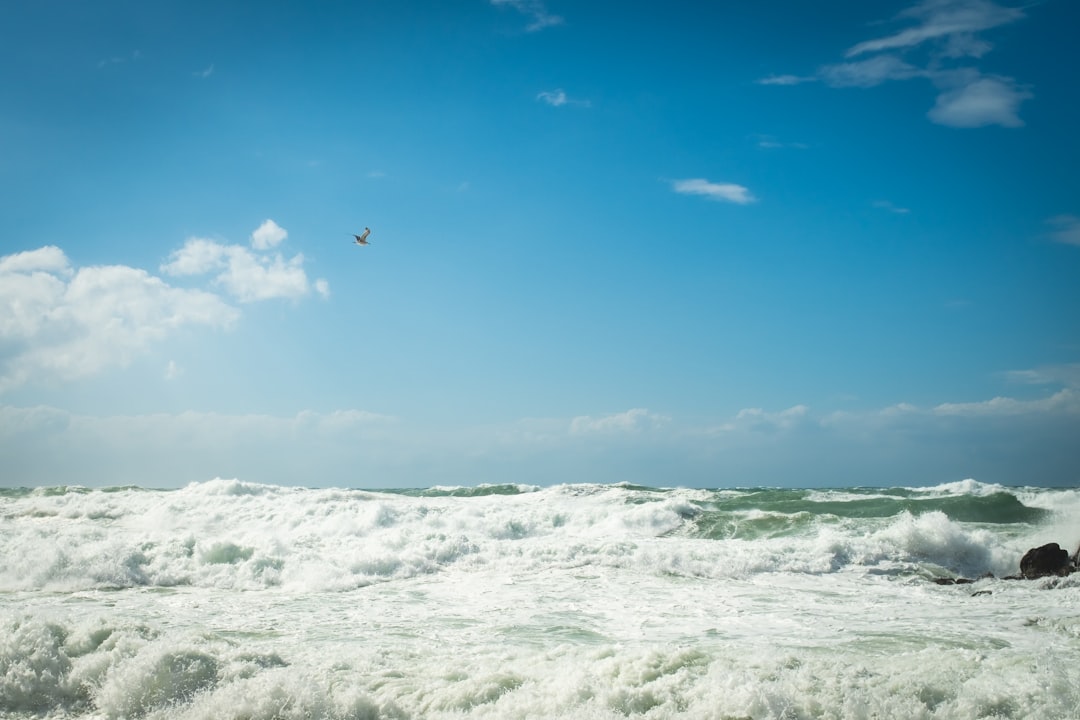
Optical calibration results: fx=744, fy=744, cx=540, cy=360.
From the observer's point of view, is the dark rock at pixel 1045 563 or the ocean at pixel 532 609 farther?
the dark rock at pixel 1045 563

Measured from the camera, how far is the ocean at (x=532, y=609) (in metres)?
7.21

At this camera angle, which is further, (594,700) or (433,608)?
(433,608)

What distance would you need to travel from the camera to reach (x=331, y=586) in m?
15.3

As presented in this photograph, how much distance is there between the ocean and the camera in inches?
284

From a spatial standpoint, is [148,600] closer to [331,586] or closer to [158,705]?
[331,586]

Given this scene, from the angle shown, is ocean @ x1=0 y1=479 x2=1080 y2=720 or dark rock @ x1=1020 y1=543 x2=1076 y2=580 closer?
ocean @ x1=0 y1=479 x2=1080 y2=720

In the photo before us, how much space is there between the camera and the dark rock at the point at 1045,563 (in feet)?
48.1

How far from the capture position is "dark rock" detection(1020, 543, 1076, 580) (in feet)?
48.1

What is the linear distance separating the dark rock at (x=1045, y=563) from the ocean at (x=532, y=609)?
2.41 feet

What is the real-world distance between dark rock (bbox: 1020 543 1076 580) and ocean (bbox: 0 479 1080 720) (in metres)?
0.74

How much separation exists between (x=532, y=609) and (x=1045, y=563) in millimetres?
10517

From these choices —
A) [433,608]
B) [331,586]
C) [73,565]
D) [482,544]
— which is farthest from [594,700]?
[73,565]

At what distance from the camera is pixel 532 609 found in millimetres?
12398

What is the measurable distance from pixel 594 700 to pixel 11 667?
623 cm
